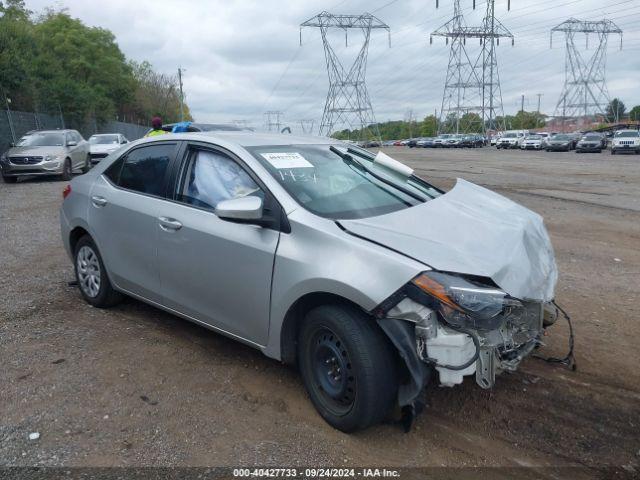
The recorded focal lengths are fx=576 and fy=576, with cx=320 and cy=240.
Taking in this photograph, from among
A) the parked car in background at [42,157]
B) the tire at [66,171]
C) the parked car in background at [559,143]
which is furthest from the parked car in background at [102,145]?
the parked car in background at [559,143]

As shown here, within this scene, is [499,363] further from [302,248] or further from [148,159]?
[148,159]

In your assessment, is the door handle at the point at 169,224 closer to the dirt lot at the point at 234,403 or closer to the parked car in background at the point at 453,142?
the dirt lot at the point at 234,403

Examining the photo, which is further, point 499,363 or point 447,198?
point 447,198

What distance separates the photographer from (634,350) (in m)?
4.46

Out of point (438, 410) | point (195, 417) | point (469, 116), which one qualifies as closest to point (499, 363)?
point (438, 410)

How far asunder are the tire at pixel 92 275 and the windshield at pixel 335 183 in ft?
6.62

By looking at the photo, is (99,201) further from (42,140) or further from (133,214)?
(42,140)

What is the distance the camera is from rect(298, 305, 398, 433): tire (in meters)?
3.09

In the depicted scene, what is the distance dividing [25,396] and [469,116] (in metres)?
107

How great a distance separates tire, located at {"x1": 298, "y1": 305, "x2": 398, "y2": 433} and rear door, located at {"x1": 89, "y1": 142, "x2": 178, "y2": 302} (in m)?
1.61

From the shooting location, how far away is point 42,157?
17375mm

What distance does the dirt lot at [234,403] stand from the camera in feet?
10.3

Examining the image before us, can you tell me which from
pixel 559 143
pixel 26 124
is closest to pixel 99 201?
pixel 26 124

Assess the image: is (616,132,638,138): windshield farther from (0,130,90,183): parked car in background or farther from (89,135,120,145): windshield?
(0,130,90,183): parked car in background
